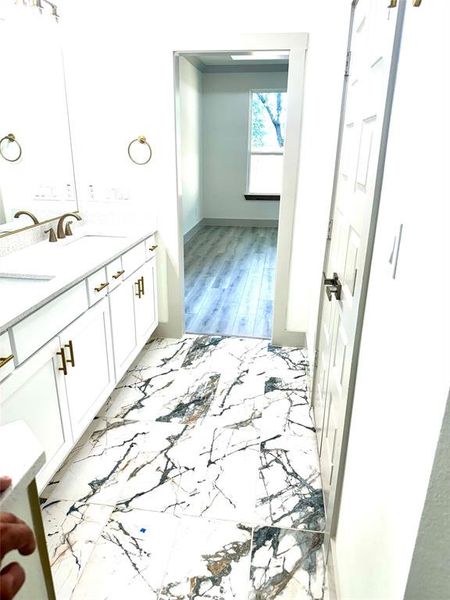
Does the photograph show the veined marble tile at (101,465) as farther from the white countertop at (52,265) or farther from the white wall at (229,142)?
the white wall at (229,142)

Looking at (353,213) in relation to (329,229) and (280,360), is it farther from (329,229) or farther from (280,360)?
(280,360)

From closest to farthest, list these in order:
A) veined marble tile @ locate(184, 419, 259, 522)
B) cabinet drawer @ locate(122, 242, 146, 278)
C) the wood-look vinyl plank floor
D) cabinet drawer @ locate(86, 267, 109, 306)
→ veined marble tile @ locate(184, 419, 259, 522)
cabinet drawer @ locate(86, 267, 109, 306)
cabinet drawer @ locate(122, 242, 146, 278)
the wood-look vinyl plank floor

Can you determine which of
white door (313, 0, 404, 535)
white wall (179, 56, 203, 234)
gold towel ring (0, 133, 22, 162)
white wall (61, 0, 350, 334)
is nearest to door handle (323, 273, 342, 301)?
white door (313, 0, 404, 535)

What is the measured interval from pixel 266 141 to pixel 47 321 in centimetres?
624

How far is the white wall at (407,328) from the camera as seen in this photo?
723 millimetres

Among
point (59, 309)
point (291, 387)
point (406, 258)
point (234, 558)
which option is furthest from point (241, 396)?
point (406, 258)

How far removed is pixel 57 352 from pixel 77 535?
734 millimetres

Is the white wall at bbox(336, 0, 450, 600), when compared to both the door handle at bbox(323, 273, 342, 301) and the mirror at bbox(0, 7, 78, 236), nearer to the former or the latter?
the door handle at bbox(323, 273, 342, 301)

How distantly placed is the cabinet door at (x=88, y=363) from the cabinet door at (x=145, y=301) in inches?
19.0

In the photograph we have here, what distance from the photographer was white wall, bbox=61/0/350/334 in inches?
101

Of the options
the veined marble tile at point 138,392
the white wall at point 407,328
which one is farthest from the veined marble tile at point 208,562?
the veined marble tile at point 138,392

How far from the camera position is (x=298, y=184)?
2.84m

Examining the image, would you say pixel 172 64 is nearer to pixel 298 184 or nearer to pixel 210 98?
pixel 298 184

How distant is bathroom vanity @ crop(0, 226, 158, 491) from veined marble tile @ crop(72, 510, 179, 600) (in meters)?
0.35
